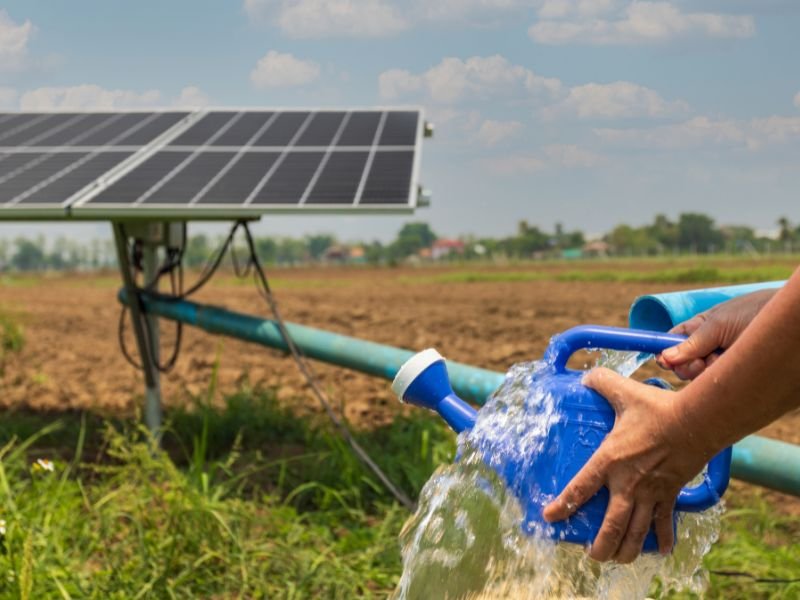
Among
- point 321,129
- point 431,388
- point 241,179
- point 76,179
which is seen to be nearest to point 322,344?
point 241,179

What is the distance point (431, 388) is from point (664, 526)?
0.49 m

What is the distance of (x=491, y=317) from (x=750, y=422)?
1119 centimetres

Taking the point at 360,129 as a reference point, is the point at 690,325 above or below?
below

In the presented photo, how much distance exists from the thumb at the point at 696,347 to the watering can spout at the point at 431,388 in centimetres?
37

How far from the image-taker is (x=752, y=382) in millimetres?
1310

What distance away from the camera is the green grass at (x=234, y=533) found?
3.03 metres

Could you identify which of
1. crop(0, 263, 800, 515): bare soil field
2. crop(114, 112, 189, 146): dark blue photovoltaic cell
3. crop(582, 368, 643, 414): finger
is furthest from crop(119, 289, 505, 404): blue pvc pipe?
crop(582, 368, 643, 414): finger

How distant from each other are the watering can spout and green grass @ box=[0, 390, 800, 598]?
1.08m

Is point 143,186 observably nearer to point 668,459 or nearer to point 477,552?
point 477,552

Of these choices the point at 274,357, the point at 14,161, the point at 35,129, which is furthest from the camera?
the point at 274,357

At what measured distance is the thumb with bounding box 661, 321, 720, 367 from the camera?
159cm

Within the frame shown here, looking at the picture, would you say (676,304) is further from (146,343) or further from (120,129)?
(120,129)

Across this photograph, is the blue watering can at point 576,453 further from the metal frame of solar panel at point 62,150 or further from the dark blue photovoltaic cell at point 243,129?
the dark blue photovoltaic cell at point 243,129

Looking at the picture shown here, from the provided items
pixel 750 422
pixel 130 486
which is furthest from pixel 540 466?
pixel 130 486
